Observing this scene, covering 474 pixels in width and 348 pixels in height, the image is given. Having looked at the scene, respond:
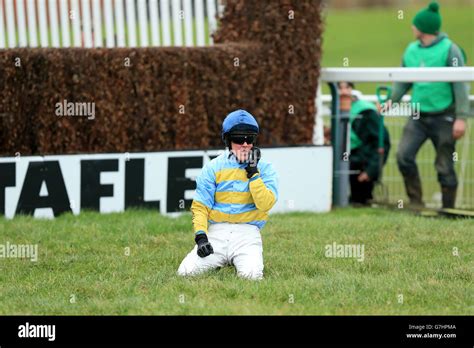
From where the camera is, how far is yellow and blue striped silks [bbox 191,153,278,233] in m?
8.30

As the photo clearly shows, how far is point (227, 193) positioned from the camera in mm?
8336

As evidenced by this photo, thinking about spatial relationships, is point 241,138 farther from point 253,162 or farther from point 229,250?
point 229,250

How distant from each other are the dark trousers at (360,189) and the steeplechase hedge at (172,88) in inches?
31.4

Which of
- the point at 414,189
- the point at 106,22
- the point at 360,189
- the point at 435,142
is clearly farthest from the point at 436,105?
the point at 106,22

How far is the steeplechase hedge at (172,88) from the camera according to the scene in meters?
11.0

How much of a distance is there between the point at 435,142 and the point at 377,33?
1355 inches

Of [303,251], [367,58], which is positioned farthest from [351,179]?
[367,58]

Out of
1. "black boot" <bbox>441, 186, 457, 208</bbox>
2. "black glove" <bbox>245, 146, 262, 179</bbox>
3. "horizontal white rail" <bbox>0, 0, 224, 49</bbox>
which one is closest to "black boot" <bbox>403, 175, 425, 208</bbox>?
"black boot" <bbox>441, 186, 457, 208</bbox>

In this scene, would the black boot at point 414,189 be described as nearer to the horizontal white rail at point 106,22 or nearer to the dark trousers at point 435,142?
the dark trousers at point 435,142

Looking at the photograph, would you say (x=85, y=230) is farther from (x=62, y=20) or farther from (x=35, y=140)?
(x=62, y=20)

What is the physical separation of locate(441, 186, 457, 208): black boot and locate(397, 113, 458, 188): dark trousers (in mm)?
36

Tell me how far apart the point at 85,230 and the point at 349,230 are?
Answer: 246 centimetres

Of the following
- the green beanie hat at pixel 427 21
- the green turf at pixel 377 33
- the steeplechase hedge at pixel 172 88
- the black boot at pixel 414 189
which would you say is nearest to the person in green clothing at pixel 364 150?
the black boot at pixel 414 189

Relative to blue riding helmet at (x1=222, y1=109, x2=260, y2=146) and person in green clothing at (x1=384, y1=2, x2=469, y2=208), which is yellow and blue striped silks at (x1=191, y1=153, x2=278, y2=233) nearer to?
blue riding helmet at (x1=222, y1=109, x2=260, y2=146)
